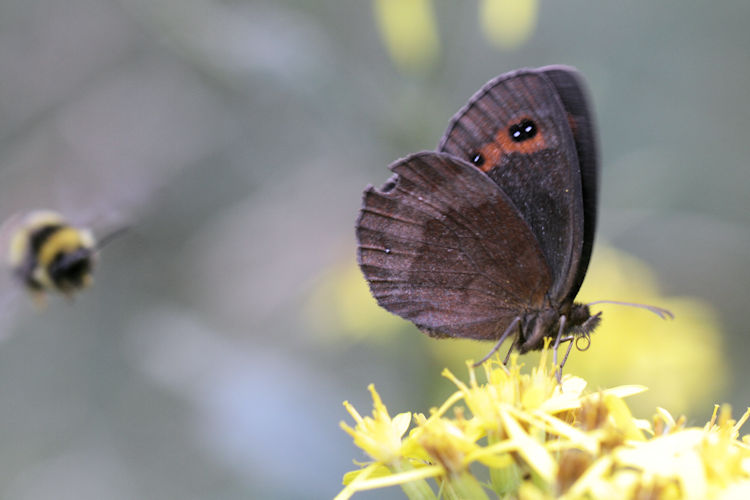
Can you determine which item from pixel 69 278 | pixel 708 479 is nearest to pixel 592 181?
pixel 708 479

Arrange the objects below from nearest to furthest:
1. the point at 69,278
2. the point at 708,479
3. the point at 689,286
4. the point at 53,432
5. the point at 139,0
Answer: the point at 708,479 → the point at 69,278 → the point at 139,0 → the point at 689,286 → the point at 53,432

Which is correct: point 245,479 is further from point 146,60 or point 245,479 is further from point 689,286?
point 146,60

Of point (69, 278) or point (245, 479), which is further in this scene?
point (245, 479)

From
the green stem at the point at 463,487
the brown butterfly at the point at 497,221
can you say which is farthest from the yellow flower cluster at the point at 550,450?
the brown butterfly at the point at 497,221

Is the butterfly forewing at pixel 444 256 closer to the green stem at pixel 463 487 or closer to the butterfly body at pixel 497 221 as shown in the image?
the butterfly body at pixel 497 221

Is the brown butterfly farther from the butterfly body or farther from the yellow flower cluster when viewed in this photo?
the yellow flower cluster

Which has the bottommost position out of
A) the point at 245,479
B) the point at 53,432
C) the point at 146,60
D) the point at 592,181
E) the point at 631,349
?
the point at 631,349

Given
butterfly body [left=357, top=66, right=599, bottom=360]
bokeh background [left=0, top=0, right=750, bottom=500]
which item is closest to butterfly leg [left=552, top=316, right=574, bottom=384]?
butterfly body [left=357, top=66, right=599, bottom=360]

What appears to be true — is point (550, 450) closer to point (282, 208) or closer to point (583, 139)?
point (583, 139)
